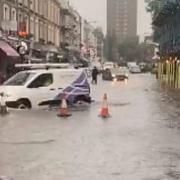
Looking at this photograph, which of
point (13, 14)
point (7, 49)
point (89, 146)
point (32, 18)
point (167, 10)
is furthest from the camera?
point (32, 18)

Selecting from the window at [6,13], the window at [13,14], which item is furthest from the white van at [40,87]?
the window at [13,14]

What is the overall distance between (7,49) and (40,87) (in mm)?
20819

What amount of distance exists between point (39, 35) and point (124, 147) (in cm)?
5726

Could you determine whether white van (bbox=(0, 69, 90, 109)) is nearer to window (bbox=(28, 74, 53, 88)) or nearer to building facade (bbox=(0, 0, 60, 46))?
window (bbox=(28, 74, 53, 88))

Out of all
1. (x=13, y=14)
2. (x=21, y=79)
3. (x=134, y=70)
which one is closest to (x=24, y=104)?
(x=21, y=79)

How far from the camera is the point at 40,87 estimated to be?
28531 millimetres

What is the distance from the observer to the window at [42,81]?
93.4ft

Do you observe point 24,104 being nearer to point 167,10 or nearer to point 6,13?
point 6,13

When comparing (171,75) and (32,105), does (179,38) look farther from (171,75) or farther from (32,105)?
(32,105)

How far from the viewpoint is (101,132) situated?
20.1m

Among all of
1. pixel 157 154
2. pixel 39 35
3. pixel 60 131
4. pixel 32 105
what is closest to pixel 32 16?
pixel 39 35

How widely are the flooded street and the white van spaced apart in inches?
46.0

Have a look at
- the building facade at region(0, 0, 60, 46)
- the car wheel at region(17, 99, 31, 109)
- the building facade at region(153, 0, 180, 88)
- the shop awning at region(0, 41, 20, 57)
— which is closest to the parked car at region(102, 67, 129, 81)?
the building facade at region(153, 0, 180, 88)

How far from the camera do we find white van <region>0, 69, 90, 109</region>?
28016mm
